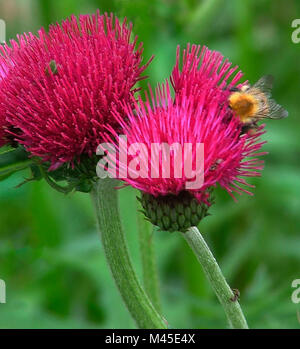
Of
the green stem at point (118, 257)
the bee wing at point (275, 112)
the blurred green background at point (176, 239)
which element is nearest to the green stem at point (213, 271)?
the green stem at point (118, 257)

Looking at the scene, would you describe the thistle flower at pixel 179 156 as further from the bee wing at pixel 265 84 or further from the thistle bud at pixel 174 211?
the bee wing at pixel 265 84

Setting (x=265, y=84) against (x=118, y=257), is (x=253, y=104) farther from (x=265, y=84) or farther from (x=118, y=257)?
(x=118, y=257)

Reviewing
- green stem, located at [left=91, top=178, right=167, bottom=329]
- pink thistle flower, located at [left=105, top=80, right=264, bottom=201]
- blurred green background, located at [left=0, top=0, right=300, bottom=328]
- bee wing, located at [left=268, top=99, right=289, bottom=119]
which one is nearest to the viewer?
pink thistle flower, located at [left=105, top=80, right=264, bottom=201]

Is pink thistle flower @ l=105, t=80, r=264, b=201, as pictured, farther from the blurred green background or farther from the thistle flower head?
the blurred green background

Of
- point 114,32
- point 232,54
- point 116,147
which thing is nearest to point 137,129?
point 116,147

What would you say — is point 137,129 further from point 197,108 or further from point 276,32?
point 276,32

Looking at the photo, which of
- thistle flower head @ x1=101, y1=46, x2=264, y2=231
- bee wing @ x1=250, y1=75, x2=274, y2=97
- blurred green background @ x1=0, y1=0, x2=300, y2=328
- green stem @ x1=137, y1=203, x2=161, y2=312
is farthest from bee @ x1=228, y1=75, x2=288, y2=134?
blurred green background @ x1=0, y1=0, x2=300, y2=328

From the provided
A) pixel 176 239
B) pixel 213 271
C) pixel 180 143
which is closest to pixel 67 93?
pixel 180 143
